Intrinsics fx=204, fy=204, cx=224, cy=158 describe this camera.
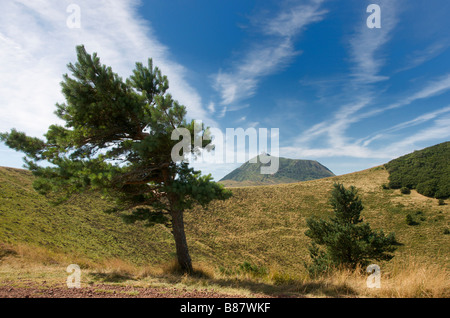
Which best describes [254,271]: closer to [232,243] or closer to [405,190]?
[232,243]

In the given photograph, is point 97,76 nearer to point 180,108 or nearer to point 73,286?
point 180,108

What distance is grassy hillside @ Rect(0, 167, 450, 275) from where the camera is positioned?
679 inches

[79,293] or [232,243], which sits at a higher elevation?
[79,293]

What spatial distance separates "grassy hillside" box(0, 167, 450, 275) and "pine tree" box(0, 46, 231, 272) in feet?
15.4

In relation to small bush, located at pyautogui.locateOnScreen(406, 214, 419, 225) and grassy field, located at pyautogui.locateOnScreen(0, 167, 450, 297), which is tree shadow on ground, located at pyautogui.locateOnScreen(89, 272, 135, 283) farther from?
small bush, located at pyautogui.locateOnScreen(406, 214, 419, 225)

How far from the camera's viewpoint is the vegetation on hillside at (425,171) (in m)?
43.7

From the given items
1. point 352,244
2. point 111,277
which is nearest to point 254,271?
point 111,277

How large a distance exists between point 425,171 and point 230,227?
54.2m

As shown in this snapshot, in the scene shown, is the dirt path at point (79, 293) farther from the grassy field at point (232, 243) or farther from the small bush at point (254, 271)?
the small bush at point (254, 271)

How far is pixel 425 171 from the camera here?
2080 inches

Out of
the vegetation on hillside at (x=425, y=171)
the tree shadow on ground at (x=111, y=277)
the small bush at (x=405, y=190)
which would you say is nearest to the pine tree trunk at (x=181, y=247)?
the tree shadow on ground at (x=111, y=277)

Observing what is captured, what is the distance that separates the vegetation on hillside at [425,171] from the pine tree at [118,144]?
183 feet

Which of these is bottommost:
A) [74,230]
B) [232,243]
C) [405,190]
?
[232,243]

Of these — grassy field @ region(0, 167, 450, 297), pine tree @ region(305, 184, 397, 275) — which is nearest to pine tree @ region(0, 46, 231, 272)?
grassy field @ region(0, 167, 450, 297)
